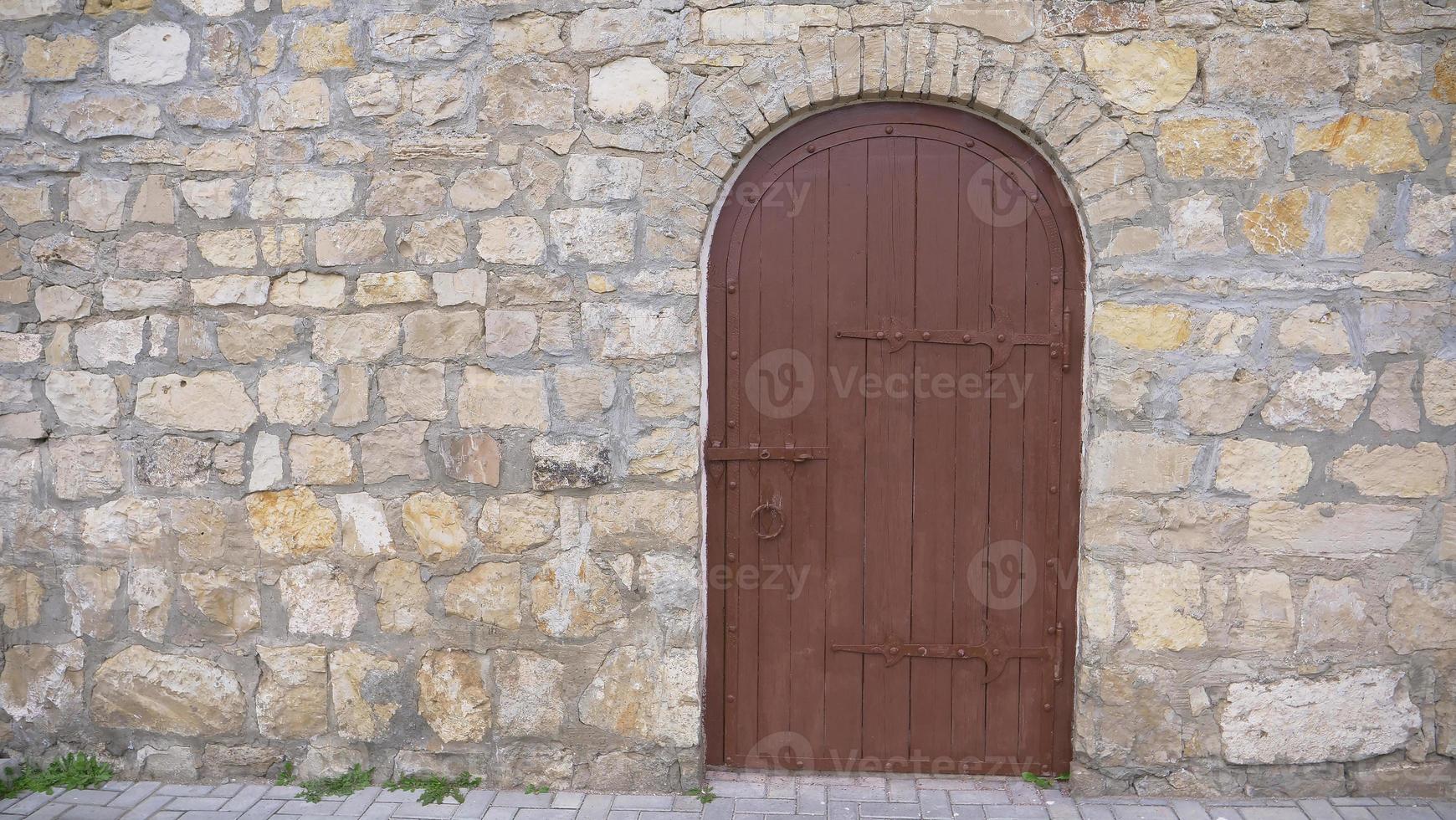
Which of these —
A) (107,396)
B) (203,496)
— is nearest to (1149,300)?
(203,496)

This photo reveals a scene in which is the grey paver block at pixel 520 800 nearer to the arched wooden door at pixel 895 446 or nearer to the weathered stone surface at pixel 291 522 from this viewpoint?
the arched wooden door at pixel 895 446

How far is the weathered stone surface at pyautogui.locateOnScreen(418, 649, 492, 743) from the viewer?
10.4ft

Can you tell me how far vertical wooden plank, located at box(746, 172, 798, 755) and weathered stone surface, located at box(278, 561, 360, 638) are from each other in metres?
1.43

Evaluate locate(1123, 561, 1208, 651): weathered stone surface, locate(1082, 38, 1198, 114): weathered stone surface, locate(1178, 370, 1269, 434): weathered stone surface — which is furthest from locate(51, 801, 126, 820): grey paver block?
locate(1082, 38, 1198, 114): weathered stone surface

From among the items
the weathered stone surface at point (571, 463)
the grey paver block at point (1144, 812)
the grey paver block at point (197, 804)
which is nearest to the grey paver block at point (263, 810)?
the grey paver block at point (197, 804)

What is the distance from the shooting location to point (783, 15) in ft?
9.74

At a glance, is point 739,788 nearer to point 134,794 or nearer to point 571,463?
point 571,463

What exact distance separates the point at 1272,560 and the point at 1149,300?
95cm

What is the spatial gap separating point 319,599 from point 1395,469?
3.63 m

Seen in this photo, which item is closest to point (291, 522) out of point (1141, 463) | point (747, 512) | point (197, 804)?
point (197, 804)

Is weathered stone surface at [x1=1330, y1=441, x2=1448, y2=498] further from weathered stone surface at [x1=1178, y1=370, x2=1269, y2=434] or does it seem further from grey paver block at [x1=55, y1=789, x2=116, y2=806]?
grey paver block at [x1=55, y1=789, x2=116, y2=806]

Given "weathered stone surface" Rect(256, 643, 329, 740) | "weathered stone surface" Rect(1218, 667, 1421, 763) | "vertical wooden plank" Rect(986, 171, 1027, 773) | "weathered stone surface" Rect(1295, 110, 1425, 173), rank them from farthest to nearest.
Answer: "weathered stone surface" Rect(256, 643, 329, 740)
"vertical wooden plank" Rect(986, 171, 1027, 773)
"weathered stone surface" Rect(1218, 667, 1421, 763)
"weathered stone surface" Rect(1295, 110, 1425, 173)

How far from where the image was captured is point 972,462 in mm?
3164

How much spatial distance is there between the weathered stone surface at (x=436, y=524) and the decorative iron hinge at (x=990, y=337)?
1474mm
